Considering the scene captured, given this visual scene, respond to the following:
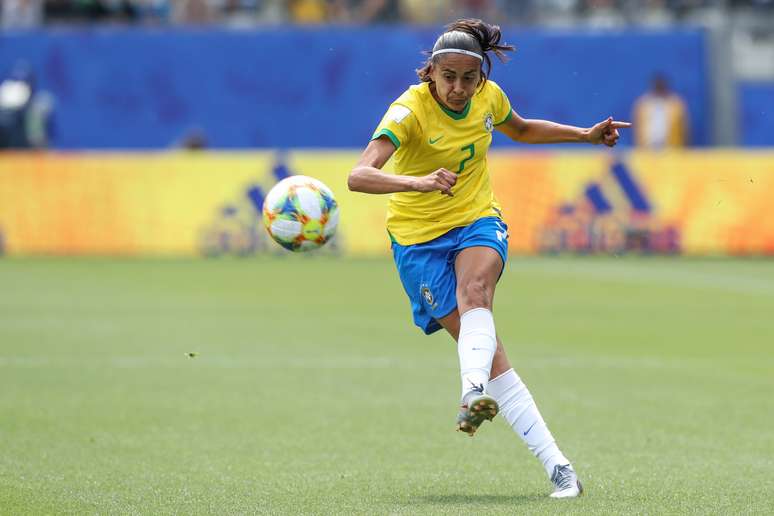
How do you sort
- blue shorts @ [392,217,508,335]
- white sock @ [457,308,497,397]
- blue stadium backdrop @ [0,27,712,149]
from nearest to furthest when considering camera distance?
white sock @ [457,308,497,397]
blue shorts @ [392,217,508,335]
blue stadium backdrop @ [0,27,712,149]

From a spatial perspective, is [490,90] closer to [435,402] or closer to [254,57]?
[435,402]

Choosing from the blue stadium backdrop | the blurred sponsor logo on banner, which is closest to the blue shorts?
the blurred sponsor logo on banner

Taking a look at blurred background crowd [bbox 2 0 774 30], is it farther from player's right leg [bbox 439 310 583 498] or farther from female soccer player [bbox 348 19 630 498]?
player's right leg [bbox 439 310 583 498]

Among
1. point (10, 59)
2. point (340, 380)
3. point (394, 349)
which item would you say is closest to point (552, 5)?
point (10, 59)

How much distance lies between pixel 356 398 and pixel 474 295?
12.9 ft

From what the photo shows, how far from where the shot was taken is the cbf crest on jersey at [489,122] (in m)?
7.74

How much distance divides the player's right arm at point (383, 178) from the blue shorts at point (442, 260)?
621mm

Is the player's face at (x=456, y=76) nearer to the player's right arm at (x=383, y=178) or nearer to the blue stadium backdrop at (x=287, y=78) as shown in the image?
the player's right arm at (x=383, y=178)

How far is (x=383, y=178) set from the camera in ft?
22.9

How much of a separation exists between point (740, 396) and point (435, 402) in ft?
Result: 7.57

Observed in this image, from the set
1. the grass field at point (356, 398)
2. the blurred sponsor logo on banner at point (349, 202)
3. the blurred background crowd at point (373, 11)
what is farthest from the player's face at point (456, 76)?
the blurred background crowd at point (373, 11)

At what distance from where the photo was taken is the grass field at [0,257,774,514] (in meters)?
7.53

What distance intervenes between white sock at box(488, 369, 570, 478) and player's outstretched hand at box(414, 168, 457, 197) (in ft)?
4.02

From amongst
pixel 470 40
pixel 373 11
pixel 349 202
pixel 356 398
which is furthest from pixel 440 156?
pixel 373 11
